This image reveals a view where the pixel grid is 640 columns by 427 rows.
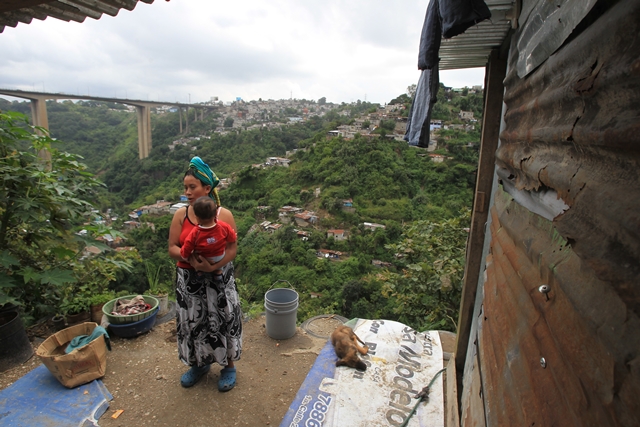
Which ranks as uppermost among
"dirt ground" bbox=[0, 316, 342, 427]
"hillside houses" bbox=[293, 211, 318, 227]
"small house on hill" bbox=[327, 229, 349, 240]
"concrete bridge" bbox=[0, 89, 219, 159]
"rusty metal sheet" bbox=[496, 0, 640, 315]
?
"concrete bridge" bbox=[0, 89, 219, 159]

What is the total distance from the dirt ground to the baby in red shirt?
103 cm

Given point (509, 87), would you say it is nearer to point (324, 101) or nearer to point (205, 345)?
point (205, 345)

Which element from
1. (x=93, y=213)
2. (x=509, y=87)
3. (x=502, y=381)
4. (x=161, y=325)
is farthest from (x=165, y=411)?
(x=509, y=87)

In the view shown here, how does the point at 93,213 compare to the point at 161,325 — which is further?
the point at 161,325

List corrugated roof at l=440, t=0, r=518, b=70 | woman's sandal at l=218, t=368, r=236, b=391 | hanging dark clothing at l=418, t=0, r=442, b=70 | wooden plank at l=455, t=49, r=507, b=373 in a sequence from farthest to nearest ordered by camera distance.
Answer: woman's sandal at l=218, t=368, r=236, b=391 < wooden plank at l=455, t=49, r=507, b=373 < hanging dark clothing at l=418, t=0, r=442, b=70 < corrugated roof at l=440, t=0, r=518, b=70

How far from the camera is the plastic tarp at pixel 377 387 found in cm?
196

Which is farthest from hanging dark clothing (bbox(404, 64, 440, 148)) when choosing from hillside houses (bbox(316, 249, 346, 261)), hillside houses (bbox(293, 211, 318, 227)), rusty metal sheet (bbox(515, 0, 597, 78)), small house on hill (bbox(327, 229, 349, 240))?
hillside houses (bbox(293, 211, 318, 227))

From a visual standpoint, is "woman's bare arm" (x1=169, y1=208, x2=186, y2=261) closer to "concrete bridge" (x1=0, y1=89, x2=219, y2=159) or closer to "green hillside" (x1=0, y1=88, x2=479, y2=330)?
"green hillside" (x1=0, y1=88, x2=479, y2=330)

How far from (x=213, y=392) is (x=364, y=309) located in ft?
35.9

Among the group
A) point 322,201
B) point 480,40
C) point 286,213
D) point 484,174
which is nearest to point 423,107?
point 480,40

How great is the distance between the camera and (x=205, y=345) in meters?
2.23

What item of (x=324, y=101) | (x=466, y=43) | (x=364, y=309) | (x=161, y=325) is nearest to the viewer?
(x=466, y=43)

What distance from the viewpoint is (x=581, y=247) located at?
414 millimetres

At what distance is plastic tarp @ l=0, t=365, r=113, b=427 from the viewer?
196cm
